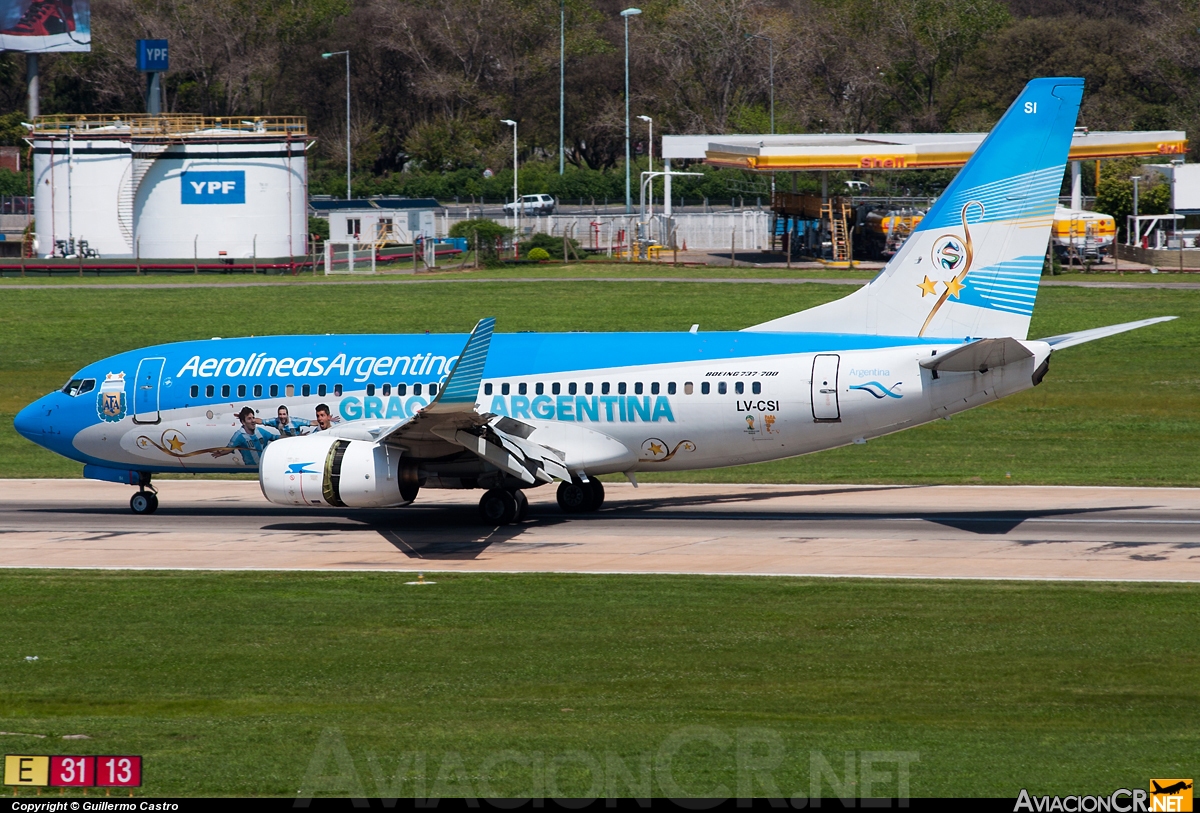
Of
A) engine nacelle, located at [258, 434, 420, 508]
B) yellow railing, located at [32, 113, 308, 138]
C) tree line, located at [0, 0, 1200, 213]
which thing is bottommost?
engine nacelle, located at [258, 434, 420, 508]

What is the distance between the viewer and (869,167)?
81.6m

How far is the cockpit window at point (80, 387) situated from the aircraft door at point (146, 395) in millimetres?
1156

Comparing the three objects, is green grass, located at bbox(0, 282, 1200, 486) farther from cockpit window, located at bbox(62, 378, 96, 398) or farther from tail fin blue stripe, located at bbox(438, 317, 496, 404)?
tail fin blue stripe, located at bbox(438, 317, 496, 404)

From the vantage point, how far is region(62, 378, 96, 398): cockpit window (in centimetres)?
3316

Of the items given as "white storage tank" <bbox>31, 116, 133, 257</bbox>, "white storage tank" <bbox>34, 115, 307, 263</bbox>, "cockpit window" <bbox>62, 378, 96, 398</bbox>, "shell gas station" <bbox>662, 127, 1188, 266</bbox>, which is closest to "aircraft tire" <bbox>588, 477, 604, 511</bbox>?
"cockpit window" <bbox>62, 378, 96, 398</bbox>

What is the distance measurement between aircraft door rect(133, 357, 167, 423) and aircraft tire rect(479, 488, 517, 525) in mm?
7841

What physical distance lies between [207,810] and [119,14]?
145780 mm

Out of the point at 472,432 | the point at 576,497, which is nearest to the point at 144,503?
the point at 472,432

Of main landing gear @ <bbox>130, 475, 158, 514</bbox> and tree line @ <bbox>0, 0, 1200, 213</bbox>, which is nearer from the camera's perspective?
main landing gear @ <bbox>130, 475, 158, 514</bbox>

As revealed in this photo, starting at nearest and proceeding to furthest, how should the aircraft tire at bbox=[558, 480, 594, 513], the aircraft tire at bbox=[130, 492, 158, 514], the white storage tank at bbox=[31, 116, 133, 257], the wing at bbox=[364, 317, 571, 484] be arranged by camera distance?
the wing at bbox=[364, 317, 571, 484], the aircraft tire at bbox=[558, 480, 594, 513], the aircraft tire at bbox=[130, 492, 158, 514], the white storage tank at bbox=[31, 116, 133, 257]

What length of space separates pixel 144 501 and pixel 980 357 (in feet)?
61.5

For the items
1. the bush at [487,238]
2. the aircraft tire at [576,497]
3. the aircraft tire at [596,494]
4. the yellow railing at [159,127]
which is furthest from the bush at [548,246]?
the aircraft tire at [576,497]

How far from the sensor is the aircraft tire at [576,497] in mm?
32344

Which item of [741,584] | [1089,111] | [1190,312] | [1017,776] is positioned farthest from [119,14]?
[1017,776]
